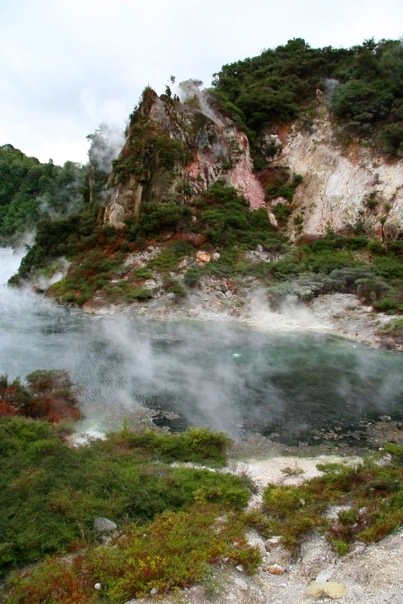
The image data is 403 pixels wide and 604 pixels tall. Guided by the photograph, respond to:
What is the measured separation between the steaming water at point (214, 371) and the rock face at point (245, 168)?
45.1 ft

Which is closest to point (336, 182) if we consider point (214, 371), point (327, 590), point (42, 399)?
point (214, 371)

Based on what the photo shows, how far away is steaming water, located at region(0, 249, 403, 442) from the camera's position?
14.5 meters

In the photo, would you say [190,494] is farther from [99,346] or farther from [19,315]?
[19,315]

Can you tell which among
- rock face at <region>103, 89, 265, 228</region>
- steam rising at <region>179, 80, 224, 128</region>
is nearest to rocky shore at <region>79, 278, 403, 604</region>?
rock face at <region>103, 89, 265, 228</region>

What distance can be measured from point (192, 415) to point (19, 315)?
18.4 meters

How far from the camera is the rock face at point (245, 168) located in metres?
35.6

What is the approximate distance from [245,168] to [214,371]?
26530mm

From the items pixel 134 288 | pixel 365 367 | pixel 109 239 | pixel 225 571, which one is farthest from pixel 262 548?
pixel 109 239

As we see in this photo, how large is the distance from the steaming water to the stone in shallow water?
6423 mm

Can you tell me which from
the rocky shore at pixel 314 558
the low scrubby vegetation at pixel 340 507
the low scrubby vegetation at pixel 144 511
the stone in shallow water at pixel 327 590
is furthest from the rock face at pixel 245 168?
the stone in shallow water at pixel 327 590

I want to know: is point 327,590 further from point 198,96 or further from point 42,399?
point 198,96

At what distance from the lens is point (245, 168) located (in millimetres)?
41094

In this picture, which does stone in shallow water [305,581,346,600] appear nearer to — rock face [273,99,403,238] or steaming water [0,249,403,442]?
steaming water [0,249,403,442]

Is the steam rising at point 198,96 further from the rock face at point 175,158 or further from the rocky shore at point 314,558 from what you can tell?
the rocky shore at point 314,558
